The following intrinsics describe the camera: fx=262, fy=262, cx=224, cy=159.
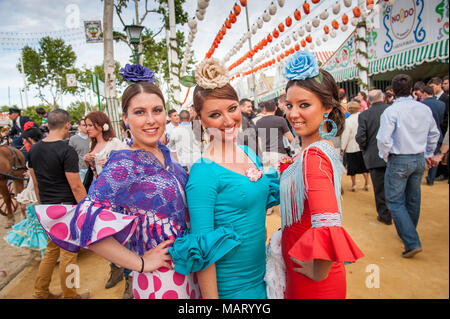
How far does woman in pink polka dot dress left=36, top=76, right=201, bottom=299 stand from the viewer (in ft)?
4.04

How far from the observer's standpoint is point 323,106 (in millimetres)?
1365

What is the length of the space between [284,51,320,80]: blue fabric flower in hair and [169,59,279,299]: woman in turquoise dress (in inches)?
13.4

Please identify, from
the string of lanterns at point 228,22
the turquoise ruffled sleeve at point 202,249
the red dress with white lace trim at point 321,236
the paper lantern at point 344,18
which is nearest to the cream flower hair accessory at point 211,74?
the red dress with white lace trim at point 321,236

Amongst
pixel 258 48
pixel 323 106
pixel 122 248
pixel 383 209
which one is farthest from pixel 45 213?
pixel 258 48

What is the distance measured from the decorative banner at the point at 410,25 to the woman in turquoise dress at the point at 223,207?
7.96 meters

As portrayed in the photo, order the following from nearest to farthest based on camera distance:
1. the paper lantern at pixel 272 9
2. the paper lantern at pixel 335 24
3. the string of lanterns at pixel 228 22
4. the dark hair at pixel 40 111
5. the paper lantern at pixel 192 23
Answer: the paper lantern at pixel 272 9
the string of lanterns at pixel 228 22
the paper lantern at pixel 192 23
the paper lantern at pixel 335 24
the dark hair at pixel 40 111

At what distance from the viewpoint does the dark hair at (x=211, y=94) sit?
146 centimetres

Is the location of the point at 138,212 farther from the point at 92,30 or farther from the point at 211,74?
the point at 92,30

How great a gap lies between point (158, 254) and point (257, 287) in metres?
0.56

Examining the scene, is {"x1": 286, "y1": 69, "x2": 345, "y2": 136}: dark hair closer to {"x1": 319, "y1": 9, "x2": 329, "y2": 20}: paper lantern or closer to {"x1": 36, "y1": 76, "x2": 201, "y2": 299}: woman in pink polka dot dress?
{"x1": 36, "y1": 76, "x2": 201, "y2": 299}: woman in pink polka dot dress

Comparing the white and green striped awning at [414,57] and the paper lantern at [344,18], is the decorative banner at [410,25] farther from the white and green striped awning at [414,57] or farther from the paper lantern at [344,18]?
the paper lantern at [344,18]

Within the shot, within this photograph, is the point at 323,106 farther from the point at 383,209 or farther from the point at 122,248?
the point at 383,209

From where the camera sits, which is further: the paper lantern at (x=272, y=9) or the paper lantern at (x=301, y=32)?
the paper lantern at (x=301, y=32)

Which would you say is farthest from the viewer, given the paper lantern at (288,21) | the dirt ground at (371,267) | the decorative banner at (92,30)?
the decorative banner at (92,30)
